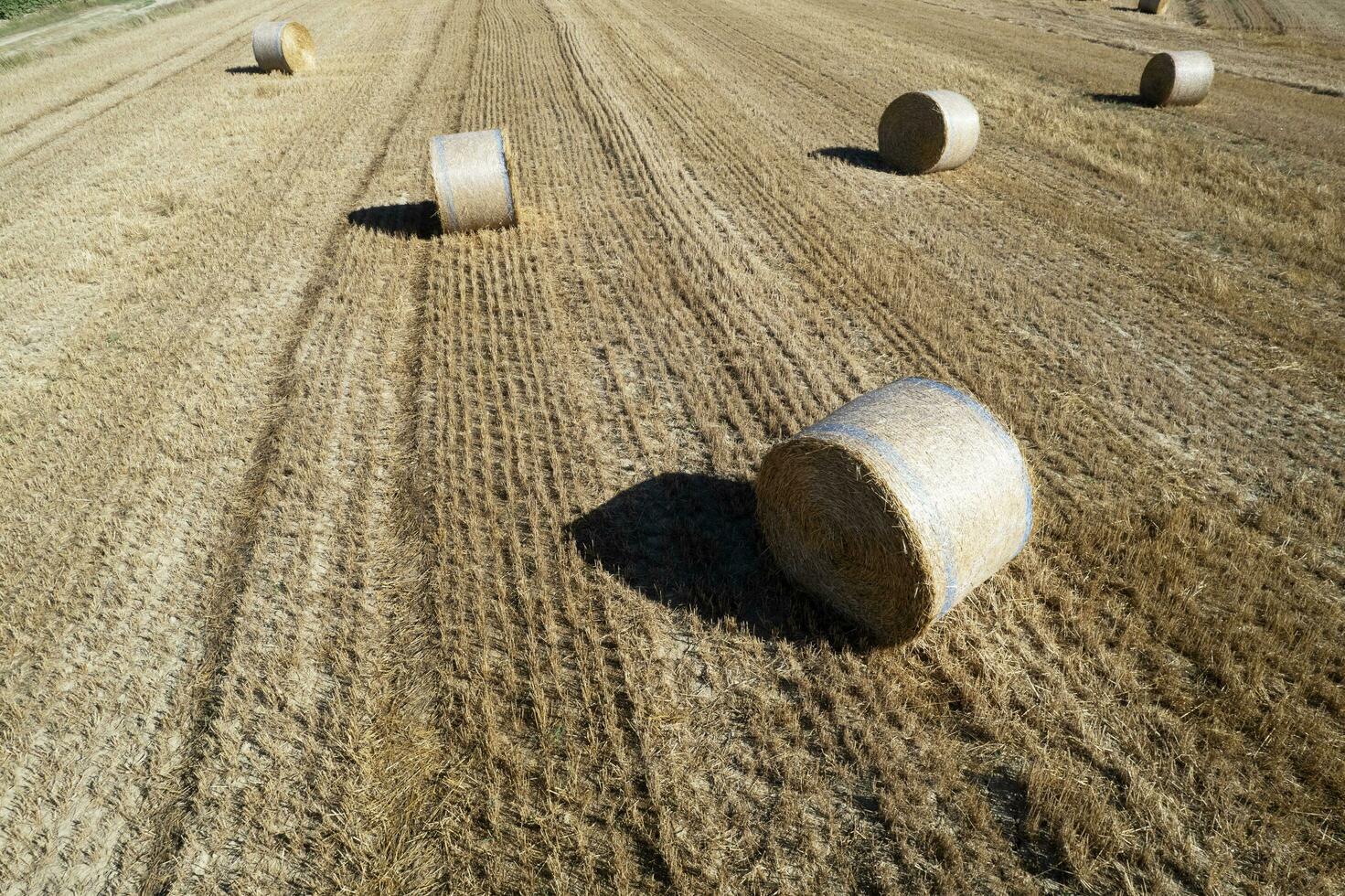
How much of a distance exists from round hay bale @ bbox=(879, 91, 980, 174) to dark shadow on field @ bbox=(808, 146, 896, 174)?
36 cm

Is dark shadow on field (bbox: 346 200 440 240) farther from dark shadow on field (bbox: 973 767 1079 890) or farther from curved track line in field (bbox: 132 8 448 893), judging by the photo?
dark shadow on field (bbox: 973 767 1079 890)

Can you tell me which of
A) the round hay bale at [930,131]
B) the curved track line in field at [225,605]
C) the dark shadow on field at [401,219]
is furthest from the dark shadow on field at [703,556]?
the round hay bale at [930,131]

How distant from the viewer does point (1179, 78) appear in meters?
16.0

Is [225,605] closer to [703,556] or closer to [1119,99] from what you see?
[703,556]

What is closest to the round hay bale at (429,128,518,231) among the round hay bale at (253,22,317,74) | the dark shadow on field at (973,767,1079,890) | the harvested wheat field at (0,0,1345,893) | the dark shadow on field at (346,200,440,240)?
the harvested wheat field at (0,0,1345,893)

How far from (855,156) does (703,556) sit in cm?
1091

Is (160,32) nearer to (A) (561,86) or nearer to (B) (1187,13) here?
(A) (561,86)

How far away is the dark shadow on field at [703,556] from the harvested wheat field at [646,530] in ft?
0.13

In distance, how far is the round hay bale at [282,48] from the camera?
64.4 feet

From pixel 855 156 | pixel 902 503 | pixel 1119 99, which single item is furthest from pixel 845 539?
pixel 1119 99

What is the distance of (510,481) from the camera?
6.46 meters

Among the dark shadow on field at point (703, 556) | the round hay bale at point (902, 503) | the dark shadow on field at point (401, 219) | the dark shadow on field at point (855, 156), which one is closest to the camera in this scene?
the round hay bale at point (902, 503)

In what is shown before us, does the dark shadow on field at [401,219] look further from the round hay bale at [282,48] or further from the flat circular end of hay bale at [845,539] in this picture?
→ the round hay bale at [282,48]

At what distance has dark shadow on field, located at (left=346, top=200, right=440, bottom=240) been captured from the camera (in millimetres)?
11297
